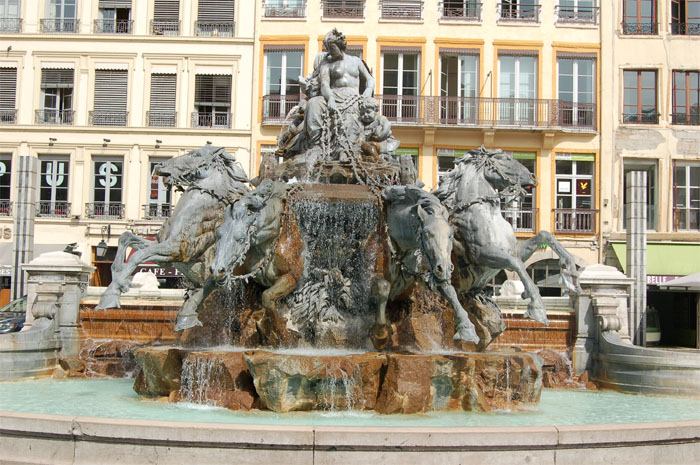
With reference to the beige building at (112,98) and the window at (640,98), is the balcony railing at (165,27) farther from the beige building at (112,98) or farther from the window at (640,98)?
the window at (640,98)

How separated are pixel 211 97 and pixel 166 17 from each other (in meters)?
3.93

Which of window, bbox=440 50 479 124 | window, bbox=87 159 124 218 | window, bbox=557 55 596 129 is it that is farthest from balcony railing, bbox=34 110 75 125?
window, bbox=557 55 596 129

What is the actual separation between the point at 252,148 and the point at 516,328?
2041 centimetres

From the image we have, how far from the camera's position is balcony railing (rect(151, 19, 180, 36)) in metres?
33.3

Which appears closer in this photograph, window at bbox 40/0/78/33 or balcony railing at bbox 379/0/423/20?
balcony railing at bbox 379/0/423/20

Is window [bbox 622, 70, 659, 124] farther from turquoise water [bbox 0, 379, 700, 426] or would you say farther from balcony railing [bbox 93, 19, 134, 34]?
turquoise water [bbox 0, 379, 700, 426]

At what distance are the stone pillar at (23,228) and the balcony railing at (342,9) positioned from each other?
1603cm

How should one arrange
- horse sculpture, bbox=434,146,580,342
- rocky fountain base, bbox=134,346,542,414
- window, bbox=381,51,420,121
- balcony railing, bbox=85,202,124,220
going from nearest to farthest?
rocky fountain base, bbox=134,346,542,414 < horse sculpture, bbox=434,146,580,342 < balcony railing, bbox=85,202,124,220 < window, bbox=381,51,420,121

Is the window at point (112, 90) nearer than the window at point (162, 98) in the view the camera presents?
No

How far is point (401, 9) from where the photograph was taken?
3306 centimetres

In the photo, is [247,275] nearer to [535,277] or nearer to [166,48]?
[535,277]

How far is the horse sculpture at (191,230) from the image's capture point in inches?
430

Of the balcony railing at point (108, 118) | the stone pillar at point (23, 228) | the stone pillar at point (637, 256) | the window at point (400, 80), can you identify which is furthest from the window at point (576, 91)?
the stone pillar at point (23, 228)

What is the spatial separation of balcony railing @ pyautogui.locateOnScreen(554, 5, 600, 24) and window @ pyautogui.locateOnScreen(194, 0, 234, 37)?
1370cm
